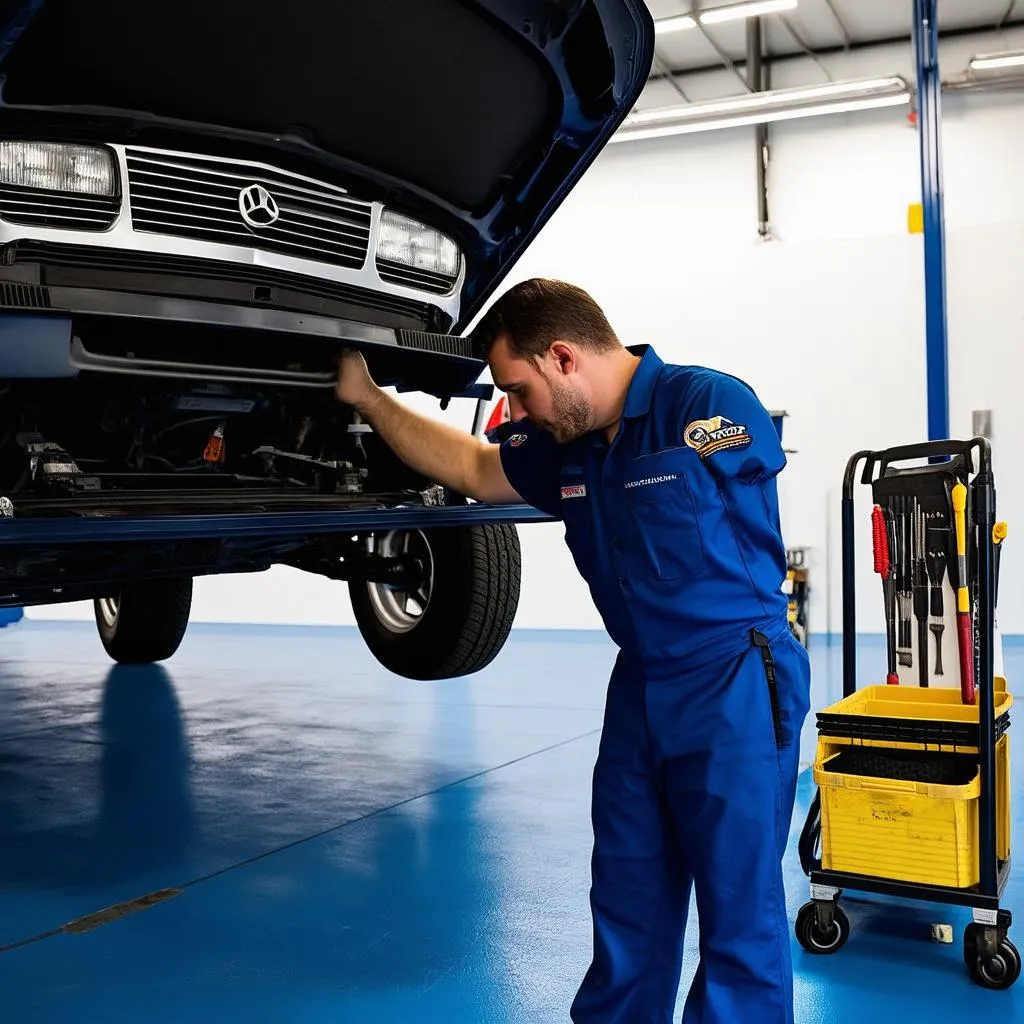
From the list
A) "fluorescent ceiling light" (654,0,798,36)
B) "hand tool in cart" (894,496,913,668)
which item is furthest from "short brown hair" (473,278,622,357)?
"fluorescent ceiling light" (654,0,798,36)

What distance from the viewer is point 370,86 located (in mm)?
2350

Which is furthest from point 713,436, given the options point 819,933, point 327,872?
point 327,872

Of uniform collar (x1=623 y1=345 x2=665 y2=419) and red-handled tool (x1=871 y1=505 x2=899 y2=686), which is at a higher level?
uniform collar (x1=623 y1=345 x2=665 y2=419)

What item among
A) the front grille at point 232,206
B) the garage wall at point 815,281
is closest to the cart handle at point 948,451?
the front grille at point 232,206

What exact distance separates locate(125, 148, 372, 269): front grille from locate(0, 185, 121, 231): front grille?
54 mm

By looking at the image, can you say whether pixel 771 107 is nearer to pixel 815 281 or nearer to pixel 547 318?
pixel 815 281

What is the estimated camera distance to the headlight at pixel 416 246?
2631 millimetres

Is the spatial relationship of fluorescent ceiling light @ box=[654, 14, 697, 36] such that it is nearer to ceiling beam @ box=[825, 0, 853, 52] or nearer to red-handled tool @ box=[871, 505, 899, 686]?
ceiling beam @ box=[825, 0, 853, 52]

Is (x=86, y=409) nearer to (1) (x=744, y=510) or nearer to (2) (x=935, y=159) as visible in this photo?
(1) (x=744, y=510)

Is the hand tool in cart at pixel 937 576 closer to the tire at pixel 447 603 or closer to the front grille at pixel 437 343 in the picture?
the front grille at pixel 437 343

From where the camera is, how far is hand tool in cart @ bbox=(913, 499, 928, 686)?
9.00ft

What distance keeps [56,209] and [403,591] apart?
1.93 m

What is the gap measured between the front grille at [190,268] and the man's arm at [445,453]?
0.31 m

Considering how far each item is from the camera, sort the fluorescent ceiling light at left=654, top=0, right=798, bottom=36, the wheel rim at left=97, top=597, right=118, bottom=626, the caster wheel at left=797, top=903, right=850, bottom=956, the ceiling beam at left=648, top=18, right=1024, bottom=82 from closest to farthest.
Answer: the caster wheel at left=797, top=903, right=850, bottom=956, the wheel rim at left=97, top=597, right=118, bottom=626, the fluorescent ceiling light at left=654, top=0, right=798, bottom=36, the ceiling beam at left=648, top=18, right=1024, bottom=82
